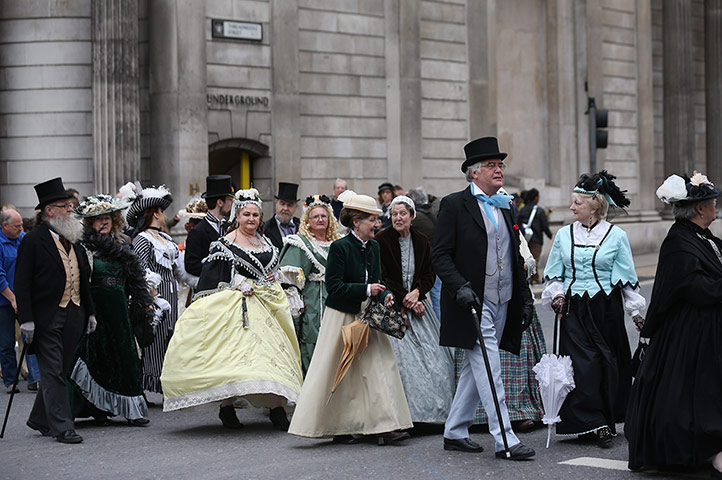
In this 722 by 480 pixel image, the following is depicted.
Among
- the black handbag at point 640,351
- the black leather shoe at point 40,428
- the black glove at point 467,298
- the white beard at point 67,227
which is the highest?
the white beard at point 67,227

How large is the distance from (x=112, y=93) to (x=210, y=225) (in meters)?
8.94

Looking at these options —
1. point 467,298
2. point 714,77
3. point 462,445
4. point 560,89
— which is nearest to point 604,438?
point 462,445

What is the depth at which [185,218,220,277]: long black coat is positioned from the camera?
35.9 feet

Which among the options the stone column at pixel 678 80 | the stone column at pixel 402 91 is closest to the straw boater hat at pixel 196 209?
the stone column at pixel 402 91

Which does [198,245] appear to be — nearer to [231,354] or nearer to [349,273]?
[231,354]

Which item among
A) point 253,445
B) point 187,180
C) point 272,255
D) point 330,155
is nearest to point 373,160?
point 330,155

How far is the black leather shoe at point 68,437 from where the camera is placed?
8.91 metres

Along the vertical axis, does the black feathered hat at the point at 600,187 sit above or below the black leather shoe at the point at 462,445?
above

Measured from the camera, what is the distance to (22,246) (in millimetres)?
9094

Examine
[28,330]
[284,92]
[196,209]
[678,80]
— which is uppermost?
[678,80]

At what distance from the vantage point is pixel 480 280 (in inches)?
313

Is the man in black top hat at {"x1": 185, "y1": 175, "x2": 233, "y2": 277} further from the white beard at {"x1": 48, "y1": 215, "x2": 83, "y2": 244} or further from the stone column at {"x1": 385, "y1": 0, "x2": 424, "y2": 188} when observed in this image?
the stone column at {"x1": 385, "y1": 0, "x2": 424, "y2": 188}

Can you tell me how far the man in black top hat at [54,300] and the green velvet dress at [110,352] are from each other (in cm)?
34

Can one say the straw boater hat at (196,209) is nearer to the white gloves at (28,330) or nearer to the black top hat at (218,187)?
the black top hat at (218,187)
